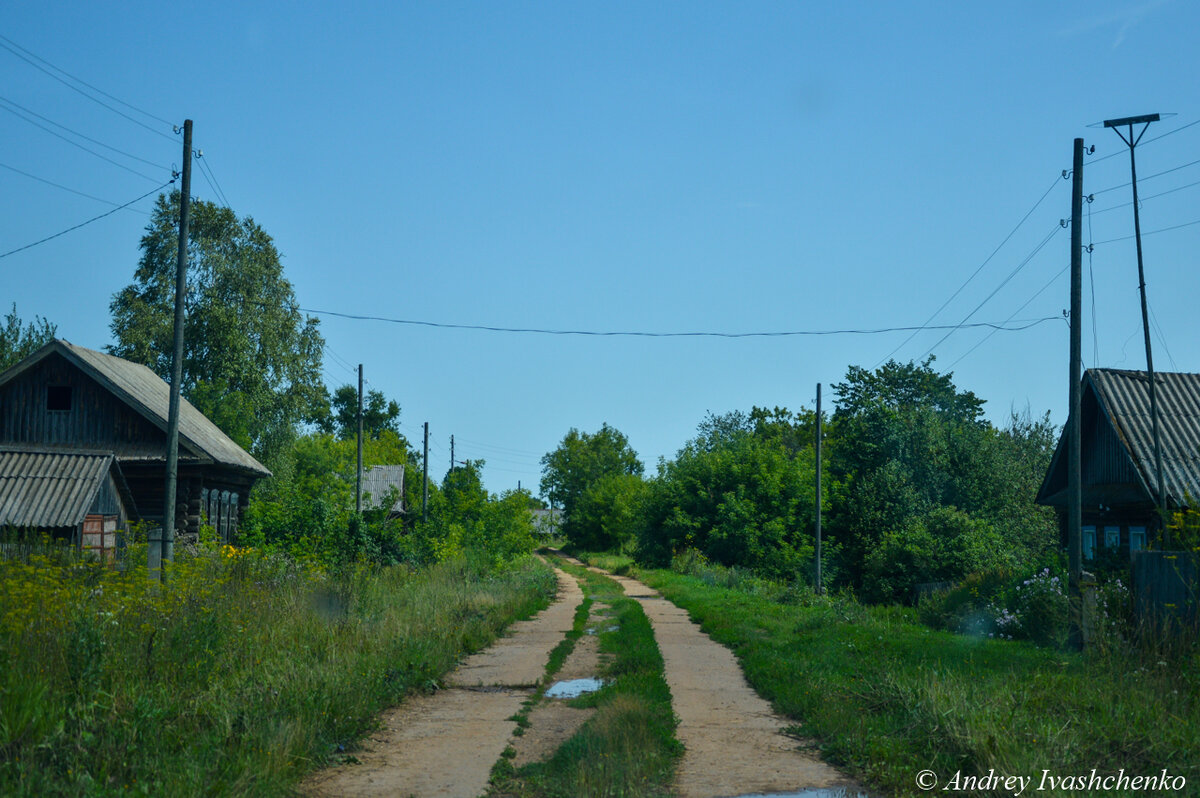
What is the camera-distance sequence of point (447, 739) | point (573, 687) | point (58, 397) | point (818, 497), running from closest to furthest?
1. point (447, 739)
2. point (573, 687)
3. point (58, 397)
4. point (818, 497)

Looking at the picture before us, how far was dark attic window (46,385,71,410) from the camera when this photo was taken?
1121 inches

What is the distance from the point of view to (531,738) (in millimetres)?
9305

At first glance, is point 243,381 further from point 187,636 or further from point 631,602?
point 187,636

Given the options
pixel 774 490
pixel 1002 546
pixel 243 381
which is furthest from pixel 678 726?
pixel 243 381

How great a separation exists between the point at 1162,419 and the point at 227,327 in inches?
1473

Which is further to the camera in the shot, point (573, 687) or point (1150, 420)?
point (1150, 420)

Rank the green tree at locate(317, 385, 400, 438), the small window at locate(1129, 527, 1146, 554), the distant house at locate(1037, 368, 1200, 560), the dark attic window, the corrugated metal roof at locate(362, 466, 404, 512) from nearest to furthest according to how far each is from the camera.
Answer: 1. the distant house at locate(1037, 368, 1200, 560)
2. the small window at locate(1129, 527, 1146, 554)
3. the dark attic window
4. the corrugated metal roof at locate(362, 466, 404, 512)
5. the green tree at locate(317, 385, 400, 438)

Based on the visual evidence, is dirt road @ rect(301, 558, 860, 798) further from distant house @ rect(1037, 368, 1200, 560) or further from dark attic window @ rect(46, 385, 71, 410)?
dark attic window @ rect(46, 385, 71, 410)

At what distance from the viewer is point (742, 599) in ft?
87.4

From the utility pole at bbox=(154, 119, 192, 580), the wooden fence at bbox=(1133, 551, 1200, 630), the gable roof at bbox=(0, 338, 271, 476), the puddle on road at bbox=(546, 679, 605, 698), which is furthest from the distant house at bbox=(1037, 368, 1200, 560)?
the gable roof at bbox=(0, 338, 271, 476)

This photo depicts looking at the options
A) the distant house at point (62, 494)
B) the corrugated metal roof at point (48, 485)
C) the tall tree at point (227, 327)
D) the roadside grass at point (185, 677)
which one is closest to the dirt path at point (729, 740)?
the roadside grass at point (185, 677)

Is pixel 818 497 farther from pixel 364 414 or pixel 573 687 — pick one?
pixel 364 414

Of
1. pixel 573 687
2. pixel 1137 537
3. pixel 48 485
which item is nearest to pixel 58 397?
pixel 48 485

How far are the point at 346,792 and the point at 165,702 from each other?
1974 millimetres
